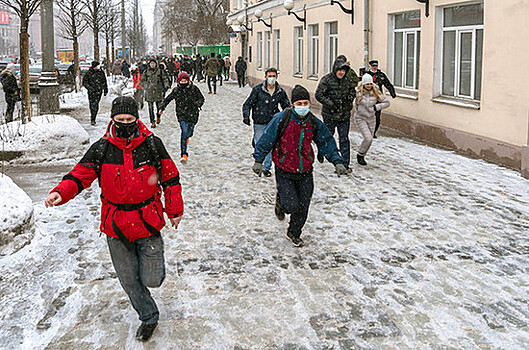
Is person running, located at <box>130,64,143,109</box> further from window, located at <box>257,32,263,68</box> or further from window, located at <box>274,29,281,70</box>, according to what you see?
window, located at <box>257,32,263,68</box>

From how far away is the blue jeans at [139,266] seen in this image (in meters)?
4.20

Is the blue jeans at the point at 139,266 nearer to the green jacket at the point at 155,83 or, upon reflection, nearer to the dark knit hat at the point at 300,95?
the dark knit hat at the point at 300,95

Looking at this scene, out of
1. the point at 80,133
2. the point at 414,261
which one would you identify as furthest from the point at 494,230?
the point at 80,133

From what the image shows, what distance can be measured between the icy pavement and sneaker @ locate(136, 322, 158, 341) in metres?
0.06

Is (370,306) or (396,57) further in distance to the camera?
(396,57)

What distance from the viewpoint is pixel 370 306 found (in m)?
4.75

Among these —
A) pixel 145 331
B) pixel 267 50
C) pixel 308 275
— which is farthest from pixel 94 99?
pixel 267 50

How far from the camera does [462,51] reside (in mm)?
12281

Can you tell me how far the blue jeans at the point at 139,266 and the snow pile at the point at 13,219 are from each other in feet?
7.27

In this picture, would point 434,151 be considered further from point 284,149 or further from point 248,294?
point 248,294

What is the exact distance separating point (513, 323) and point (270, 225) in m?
3.13

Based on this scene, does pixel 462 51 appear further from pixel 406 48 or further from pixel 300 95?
pixel 300 95

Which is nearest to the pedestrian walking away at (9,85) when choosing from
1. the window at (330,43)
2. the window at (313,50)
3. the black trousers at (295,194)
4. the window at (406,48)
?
the window at (406,48)

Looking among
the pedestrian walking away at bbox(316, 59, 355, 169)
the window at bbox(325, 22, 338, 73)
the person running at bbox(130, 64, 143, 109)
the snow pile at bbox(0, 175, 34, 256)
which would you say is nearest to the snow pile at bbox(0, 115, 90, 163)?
the snow pile at bbox(0, 175, 34, 256)
